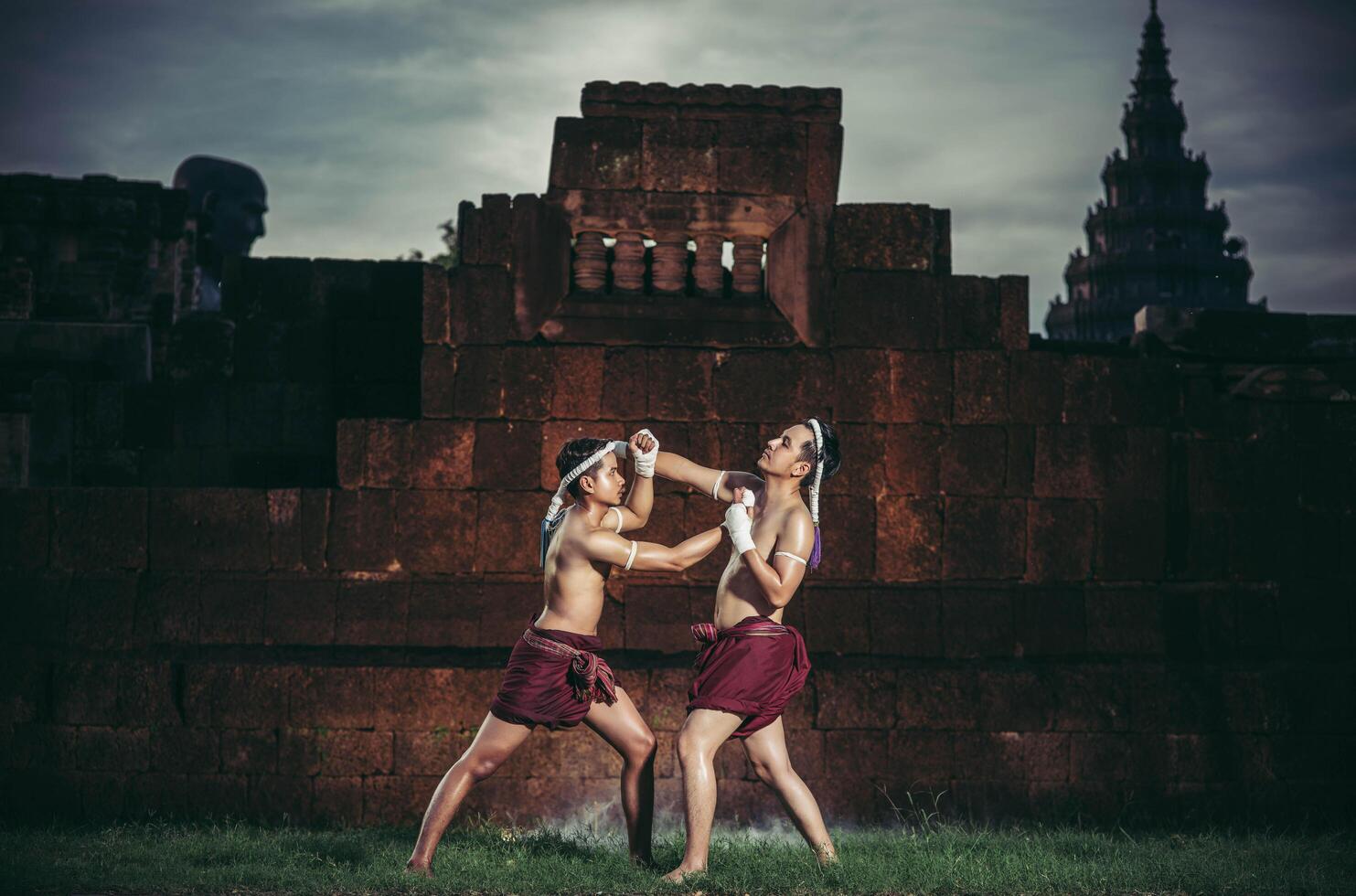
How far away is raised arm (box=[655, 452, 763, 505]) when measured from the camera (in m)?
6.56

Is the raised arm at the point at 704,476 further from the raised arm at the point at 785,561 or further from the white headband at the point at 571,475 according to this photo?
the raised arm at the point at 785,561

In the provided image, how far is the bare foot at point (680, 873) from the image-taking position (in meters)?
5.88

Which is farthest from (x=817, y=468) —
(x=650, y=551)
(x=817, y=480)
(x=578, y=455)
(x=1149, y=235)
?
(x=1149, y=235)

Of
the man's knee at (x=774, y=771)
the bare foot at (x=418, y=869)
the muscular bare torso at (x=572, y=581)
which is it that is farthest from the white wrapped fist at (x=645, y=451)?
the bare foot at (x=418, y=869)

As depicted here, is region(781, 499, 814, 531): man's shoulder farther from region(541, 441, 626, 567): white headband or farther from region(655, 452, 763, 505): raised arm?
region(541, 441, 626, 567): white headband

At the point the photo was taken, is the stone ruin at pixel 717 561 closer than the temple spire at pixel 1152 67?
Yes

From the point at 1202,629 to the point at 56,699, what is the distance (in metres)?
7.53

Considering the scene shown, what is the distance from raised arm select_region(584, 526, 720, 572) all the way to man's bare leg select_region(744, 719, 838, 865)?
93cm

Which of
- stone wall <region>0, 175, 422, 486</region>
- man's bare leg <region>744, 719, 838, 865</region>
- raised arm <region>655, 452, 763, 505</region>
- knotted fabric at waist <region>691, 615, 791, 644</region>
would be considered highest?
stone wall <region>0, 175, 422, 486</region>

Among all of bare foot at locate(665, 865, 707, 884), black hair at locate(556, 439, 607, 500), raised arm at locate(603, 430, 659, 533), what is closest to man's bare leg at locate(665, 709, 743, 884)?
bare foot at locate(665, 865, 707, 884)

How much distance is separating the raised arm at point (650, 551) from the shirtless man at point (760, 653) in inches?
6.5

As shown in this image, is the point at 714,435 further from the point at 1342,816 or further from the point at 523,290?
the point at 1342,816

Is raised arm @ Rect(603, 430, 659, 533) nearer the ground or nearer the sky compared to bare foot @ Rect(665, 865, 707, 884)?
nearer the sky

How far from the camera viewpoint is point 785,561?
6.15 meters
